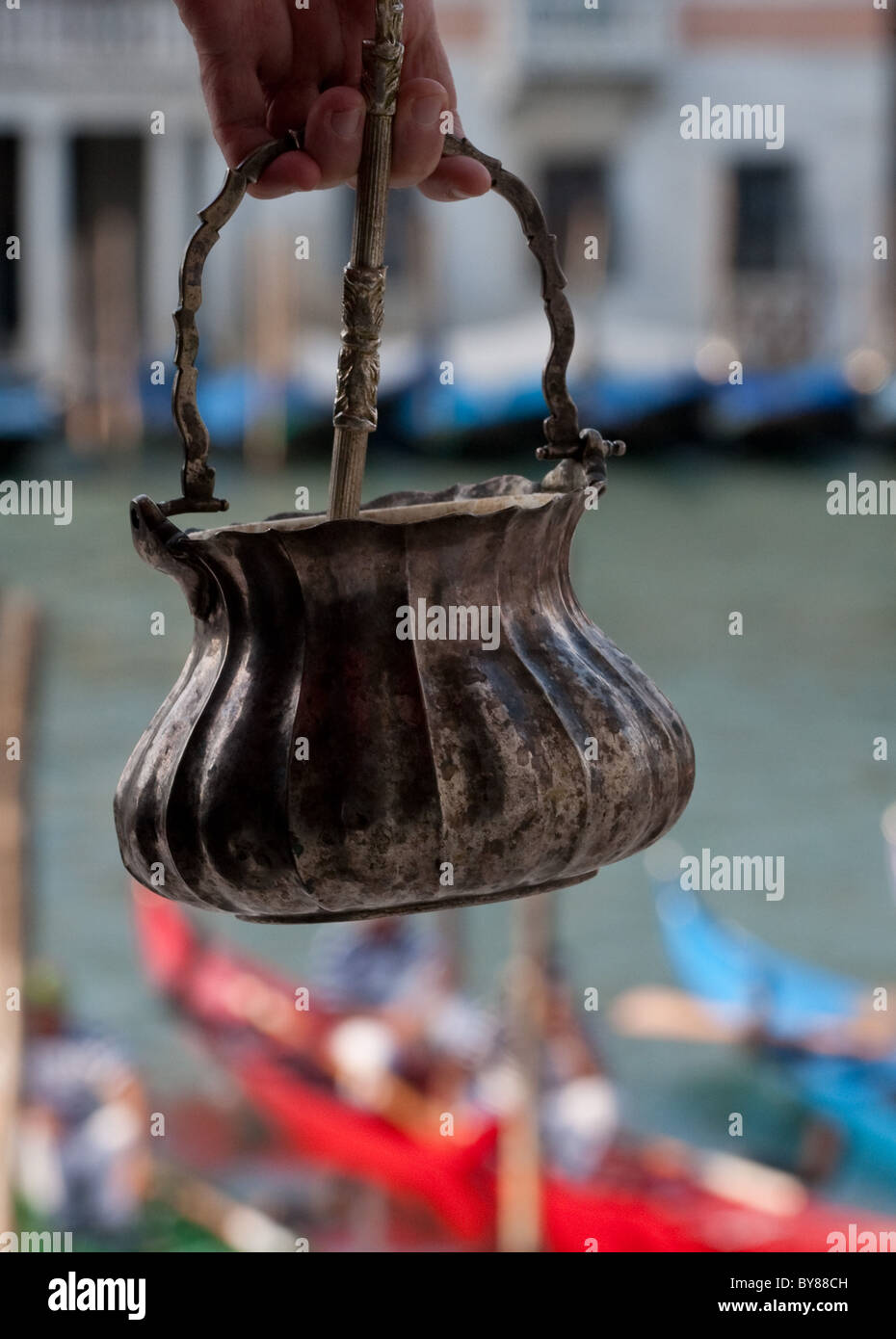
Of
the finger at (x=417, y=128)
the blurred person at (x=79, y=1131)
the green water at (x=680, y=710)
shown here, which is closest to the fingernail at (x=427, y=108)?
the finger at (x=417, y=128)

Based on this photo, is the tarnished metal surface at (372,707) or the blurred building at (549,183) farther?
the blurred building at (549,183)

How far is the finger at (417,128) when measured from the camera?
3.68 ft

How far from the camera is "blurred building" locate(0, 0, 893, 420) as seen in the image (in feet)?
72.5

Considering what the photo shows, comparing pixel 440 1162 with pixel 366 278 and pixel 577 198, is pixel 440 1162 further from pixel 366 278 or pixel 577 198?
pixel 577 198

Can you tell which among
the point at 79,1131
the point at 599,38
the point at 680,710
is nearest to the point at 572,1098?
the point at 79,1131

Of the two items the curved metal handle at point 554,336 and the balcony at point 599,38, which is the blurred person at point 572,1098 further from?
the balcony at point 599,38

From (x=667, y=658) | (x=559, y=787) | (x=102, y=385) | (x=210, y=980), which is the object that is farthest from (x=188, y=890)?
(x=102, y=385)

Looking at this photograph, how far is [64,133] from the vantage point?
22391mm

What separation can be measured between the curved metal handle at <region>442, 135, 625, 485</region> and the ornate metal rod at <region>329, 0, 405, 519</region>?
11 centimetres

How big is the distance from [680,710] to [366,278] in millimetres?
17845

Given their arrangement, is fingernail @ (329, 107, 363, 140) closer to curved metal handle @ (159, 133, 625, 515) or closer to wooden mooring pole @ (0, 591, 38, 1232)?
curved metal handle @ (159, 133, 625, 515)

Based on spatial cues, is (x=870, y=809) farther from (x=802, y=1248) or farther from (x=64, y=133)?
(x=64, y=133)

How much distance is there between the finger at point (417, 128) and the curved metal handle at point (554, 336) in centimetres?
3

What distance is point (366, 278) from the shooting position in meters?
1.06
